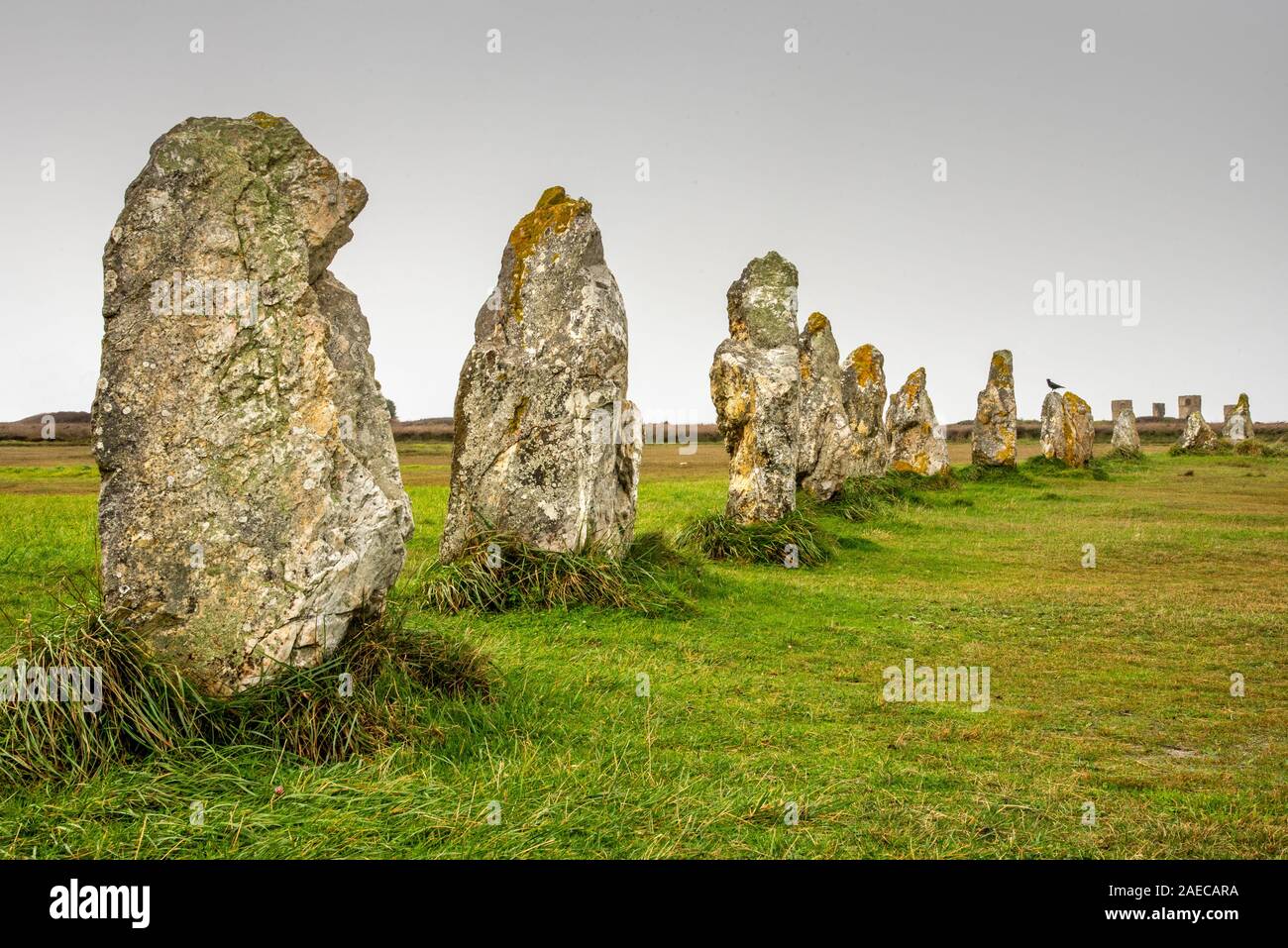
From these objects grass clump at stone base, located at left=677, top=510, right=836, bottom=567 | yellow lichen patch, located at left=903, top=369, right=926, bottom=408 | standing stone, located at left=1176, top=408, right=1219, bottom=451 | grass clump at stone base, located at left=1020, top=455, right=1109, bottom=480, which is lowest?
grass clump at stone base, located at left=677, top=510, right=836, bottom=567

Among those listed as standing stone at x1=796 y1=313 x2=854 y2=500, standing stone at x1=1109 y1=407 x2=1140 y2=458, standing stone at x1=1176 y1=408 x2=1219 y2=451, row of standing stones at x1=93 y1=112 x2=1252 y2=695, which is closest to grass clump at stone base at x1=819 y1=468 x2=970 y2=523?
standing stone at x1=796 y1=313 x2=854 y2=500

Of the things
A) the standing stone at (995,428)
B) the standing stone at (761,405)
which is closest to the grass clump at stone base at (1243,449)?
the standing stone at (995,428)

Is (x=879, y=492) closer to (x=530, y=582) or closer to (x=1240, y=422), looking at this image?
(x=530, y=582)

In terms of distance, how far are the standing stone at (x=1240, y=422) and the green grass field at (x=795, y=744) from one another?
33607mm

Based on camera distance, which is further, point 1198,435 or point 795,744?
point 1198,435

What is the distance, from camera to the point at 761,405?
49.3 ft

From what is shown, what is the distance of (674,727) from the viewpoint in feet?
21.6

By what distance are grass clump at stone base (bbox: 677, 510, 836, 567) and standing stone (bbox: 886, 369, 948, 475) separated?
11.8 meters

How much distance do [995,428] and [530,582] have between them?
21.5 metres

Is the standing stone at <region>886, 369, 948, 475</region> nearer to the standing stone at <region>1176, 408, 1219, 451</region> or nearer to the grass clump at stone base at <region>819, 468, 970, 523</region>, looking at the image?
the grass clump at stone base at <region>819, 468, 970, 523</region>

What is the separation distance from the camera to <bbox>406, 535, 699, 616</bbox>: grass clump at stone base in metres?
9.60

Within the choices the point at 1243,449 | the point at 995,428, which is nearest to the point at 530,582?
the point at 995,428

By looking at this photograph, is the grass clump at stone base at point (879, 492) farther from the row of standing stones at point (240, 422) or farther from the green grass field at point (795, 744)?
the row of standing stones at point (240, 422)
